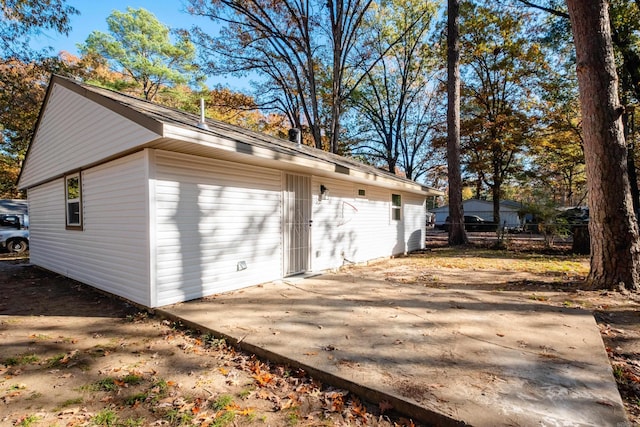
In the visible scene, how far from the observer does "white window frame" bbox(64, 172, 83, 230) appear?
6.22 meters

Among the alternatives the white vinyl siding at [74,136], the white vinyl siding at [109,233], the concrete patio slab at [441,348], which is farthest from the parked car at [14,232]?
the concrete patio slab at [441,348]

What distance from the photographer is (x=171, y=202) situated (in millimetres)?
4535

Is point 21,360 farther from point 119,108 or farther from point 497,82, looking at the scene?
point 497,82

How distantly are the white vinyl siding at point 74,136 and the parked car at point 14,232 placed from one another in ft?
19.5

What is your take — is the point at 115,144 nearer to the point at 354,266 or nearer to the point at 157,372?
the point at 157,372

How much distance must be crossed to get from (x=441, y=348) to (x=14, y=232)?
56.2ft

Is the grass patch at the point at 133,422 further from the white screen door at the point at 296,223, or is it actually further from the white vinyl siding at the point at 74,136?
the white screen door at the point at 296,223

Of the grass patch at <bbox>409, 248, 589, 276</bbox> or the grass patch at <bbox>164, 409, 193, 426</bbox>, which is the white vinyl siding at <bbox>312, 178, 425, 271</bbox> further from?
the grass patch at <bbox>164, 409, 193, 426</bbox>

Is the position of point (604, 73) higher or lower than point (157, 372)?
higher

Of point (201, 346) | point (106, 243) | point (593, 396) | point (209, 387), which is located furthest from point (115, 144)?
point (593, 396)

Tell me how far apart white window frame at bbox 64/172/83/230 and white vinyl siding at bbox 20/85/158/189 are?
0.19 metres

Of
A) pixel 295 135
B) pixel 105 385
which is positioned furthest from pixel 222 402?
pixel 295 135

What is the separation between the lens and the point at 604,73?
5.01 metres

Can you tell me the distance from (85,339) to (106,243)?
2.28 m
